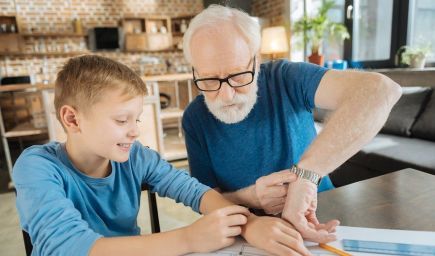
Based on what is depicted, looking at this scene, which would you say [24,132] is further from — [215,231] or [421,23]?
[421,23]

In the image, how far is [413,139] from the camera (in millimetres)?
2531

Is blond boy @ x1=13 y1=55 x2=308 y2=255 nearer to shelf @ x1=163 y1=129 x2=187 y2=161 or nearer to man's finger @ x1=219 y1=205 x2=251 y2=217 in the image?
man's finger @ x1=219 y1=205 x2=251 y2=217

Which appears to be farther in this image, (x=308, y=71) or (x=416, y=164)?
(x=416, y=164)

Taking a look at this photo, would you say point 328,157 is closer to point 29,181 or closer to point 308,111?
point 308,111

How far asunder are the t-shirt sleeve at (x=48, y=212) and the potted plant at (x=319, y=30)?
3875 mm

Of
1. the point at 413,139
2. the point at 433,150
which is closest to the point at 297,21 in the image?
the point at 413,139

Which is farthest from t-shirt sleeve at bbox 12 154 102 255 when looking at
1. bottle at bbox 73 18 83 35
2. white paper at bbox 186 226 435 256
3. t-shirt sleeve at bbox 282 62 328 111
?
bottle at bbox 73 18 83 35

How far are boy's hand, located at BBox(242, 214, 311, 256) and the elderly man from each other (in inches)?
1.8

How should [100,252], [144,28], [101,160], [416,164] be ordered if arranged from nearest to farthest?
[100,252] → [101,160] → [416,164] → [144,28]

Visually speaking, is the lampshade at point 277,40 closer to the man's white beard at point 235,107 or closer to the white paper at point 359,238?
the man's white beard at point 235,107

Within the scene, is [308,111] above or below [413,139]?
above

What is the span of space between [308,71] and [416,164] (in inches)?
53.2

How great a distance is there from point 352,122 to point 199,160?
56 centimetres

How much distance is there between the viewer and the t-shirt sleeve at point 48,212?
64 cm
